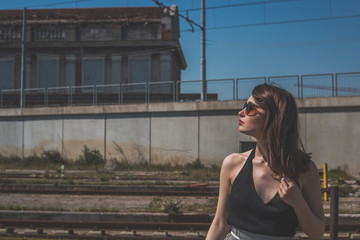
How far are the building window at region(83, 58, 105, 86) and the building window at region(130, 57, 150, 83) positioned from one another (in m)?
2.63

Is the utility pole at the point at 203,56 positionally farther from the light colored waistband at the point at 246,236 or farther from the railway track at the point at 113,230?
the light colored waistband at the point at 246,236

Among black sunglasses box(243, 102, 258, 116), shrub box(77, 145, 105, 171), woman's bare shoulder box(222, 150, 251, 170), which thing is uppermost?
black sunglasses box(243, 102, 258, 116)

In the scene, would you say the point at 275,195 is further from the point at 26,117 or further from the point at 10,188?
the point at 26,117

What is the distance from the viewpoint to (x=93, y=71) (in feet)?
119

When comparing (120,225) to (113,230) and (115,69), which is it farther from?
(115,69)

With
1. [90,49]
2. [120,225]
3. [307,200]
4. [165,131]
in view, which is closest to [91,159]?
[165,131]

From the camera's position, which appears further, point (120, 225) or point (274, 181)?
point (120, 225)

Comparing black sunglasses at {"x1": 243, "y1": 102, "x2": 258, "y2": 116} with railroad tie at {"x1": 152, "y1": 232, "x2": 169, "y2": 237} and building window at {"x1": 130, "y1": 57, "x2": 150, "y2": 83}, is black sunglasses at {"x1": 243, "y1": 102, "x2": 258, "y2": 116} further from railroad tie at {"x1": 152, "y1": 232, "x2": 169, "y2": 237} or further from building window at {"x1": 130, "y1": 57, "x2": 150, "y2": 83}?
building window at {"x1": 130, "y1": 57, "x2": 150, "y2": 83}

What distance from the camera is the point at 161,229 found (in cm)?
865

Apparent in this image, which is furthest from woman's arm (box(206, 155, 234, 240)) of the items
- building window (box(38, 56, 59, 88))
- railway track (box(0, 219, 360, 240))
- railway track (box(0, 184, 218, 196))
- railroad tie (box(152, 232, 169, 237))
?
building window (box(38, 56, 59, 88))

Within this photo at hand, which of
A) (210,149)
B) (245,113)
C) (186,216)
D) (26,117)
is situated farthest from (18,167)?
(245,113)

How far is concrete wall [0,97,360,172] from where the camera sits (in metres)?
20.1

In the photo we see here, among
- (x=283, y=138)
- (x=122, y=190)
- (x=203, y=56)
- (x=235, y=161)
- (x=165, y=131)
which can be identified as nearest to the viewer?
(x=283, y=138)

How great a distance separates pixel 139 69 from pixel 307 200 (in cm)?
3391
